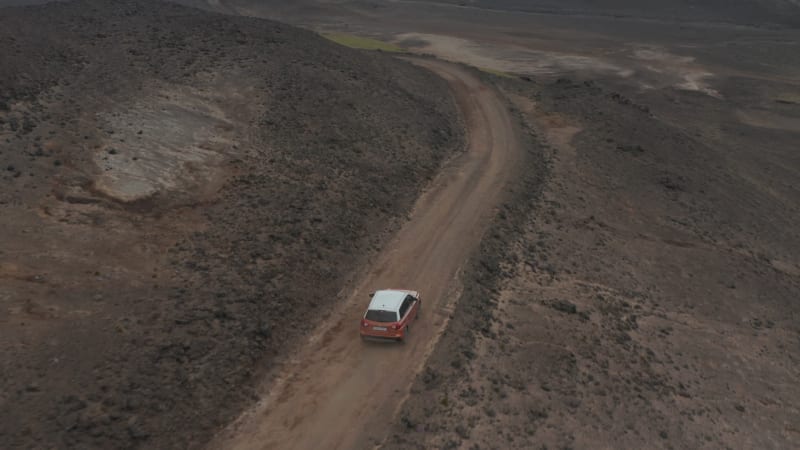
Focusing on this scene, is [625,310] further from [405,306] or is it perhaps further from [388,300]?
[388,300]

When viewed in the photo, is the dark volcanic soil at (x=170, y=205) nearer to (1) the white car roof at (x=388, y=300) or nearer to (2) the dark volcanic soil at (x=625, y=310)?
(1) the white car roof at (x=388, y=300)

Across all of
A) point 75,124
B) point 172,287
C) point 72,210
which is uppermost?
point 75,124

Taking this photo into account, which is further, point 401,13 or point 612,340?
point 401,13

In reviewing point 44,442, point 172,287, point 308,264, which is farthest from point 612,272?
point 44,442

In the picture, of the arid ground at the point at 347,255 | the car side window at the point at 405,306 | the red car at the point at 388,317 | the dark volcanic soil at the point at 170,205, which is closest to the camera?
the dark volcanic soil at the point at 170,205

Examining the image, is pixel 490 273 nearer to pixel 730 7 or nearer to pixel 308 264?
pixel 308 264

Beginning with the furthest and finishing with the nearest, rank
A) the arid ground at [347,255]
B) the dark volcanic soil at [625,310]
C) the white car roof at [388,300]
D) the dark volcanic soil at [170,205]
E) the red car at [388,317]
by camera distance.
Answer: the white car roof at [388,300] → the red car at [388,317] → the dark volcanic soil at [625,310] → the arid ground at [347,255] → the dark volcanic soil at [170,205]

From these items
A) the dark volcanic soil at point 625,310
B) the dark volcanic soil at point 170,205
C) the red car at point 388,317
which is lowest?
the dark volcanic soil at point 625,310

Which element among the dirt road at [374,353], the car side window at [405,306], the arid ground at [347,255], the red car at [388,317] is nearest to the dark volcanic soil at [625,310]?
the arid ground at [347,255]
